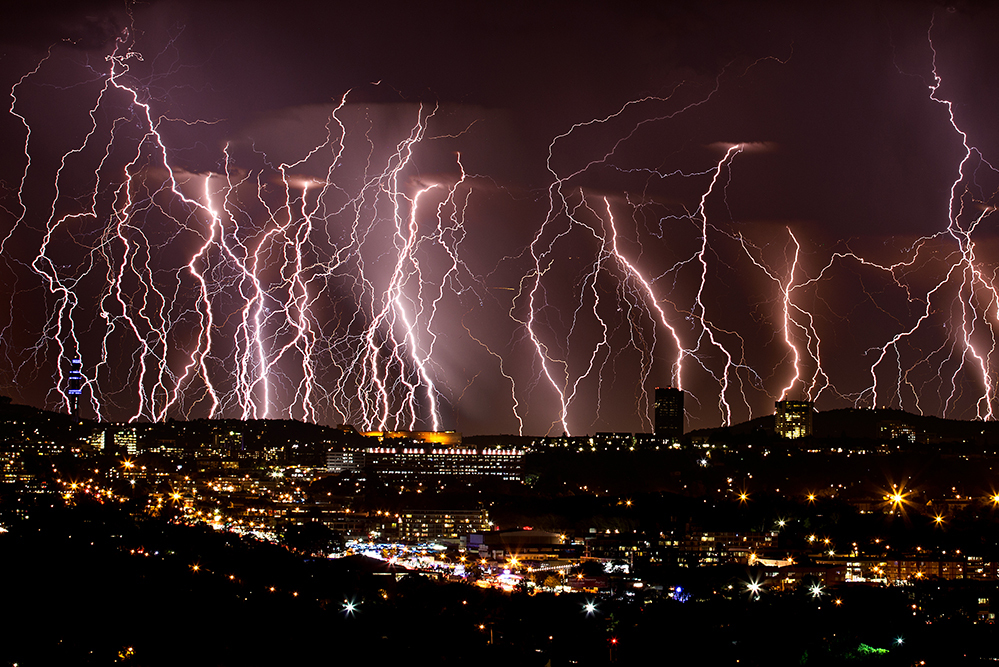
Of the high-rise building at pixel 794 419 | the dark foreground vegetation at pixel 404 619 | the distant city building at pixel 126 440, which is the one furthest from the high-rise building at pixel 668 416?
the dark foreground vegetation at pixel 404 619

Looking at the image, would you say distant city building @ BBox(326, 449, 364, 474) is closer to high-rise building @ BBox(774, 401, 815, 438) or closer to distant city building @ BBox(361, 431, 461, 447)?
distant city building @ BBox(361, 431, 461, 447)

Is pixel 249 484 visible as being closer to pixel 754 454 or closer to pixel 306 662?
pixel 754 454

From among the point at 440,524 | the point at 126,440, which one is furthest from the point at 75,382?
the point at 440,524

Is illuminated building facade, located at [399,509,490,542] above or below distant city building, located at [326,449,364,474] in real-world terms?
below

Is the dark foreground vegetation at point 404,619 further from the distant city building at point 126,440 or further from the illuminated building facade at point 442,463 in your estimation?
the distant city building at point 126,440

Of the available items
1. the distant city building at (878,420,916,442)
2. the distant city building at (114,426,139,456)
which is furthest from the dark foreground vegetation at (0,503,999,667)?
the distant city building at (878,420,916,442)
